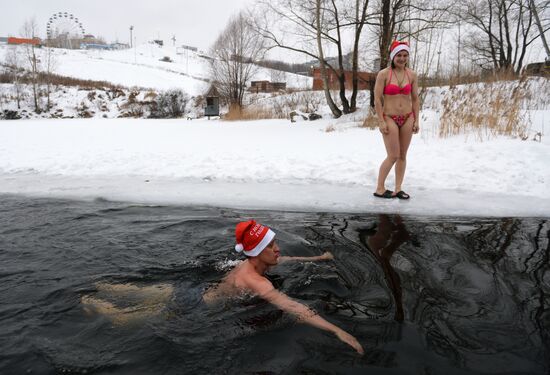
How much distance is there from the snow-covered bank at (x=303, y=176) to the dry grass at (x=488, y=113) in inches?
14.4

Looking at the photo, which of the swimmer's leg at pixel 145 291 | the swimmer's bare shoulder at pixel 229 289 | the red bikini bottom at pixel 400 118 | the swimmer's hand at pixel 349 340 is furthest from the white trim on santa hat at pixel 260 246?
the red bikini bottom at pixel 400 118

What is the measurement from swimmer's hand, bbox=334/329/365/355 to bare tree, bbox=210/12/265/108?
21.1 metres

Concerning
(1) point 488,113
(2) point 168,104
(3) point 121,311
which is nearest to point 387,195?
(3) point 121,311

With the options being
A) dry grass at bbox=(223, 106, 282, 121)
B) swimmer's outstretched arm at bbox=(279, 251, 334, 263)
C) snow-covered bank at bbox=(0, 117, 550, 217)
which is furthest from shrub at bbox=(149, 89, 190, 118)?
swimmer's outstretched arm at bbox=(279, 251, 334, 263)

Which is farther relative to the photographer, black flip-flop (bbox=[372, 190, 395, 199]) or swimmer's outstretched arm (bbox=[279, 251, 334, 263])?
black flip-flop (bbox=[372, 190, 395, 199])

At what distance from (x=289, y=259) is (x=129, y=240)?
1.69m

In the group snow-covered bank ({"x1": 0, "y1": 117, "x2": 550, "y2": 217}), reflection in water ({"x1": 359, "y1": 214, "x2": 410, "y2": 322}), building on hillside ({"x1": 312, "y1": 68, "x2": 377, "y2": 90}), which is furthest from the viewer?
building on hillside ({"x1": 312, "y1": 68, "x2": 377, "y2": 90})

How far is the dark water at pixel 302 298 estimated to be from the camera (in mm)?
1971

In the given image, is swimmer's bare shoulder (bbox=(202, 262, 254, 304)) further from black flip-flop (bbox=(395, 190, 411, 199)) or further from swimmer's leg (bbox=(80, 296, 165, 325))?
black flip-flop (bbox=(395, 190, 411, 199))

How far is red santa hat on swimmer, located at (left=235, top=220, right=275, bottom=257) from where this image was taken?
285 centimetres

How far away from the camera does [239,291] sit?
2758 millimetres

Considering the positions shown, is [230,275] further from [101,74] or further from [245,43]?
[101,74]

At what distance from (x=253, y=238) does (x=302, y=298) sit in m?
0.58

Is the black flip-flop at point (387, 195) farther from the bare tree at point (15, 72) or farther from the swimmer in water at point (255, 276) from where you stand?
the bare tree at point (15, 72)
